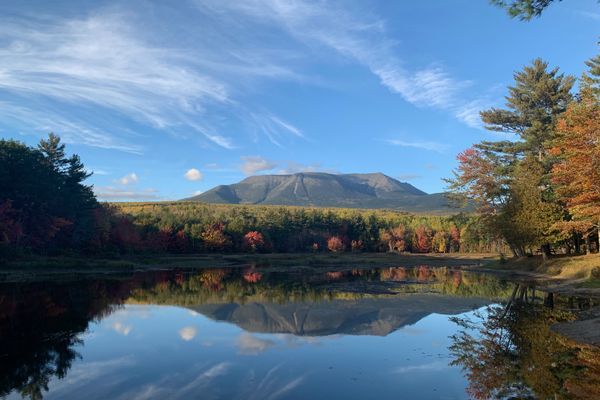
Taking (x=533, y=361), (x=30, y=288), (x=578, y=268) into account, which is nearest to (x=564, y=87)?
(x=578, y=268)

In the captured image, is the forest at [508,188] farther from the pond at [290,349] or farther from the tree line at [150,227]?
the pond at [290,349]

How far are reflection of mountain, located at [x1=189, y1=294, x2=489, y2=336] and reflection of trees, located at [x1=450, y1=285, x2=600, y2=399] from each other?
3601mm

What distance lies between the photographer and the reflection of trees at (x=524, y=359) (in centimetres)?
1113

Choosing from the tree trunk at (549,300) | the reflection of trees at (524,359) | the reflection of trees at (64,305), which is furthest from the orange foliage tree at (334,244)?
the reflection of trees at (524,359)

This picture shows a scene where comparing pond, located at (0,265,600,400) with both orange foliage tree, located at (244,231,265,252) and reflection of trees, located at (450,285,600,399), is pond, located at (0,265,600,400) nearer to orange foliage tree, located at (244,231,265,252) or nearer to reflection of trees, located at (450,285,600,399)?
reflection of trees, located at (450,285,600,399)

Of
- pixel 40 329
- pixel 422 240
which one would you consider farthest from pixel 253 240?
pixel 40 329

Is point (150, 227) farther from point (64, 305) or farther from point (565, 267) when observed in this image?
point (565, 267)

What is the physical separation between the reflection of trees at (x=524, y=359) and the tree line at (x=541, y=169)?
17276mm

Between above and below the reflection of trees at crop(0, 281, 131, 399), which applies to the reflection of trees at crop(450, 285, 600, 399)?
above

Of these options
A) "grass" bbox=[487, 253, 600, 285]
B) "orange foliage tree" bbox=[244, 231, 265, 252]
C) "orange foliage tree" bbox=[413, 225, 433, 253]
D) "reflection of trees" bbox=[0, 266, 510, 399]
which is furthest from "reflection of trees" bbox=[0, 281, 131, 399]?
A: "orange foliage tree" bbox=[413, 225, 433, 253]

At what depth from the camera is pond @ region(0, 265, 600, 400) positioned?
1162 cm

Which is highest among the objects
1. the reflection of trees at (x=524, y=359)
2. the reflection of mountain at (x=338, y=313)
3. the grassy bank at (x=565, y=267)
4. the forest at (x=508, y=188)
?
the forest at (x=508, y=188)

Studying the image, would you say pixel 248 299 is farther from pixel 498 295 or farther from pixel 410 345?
pixel 498 295

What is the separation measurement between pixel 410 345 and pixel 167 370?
925cm
